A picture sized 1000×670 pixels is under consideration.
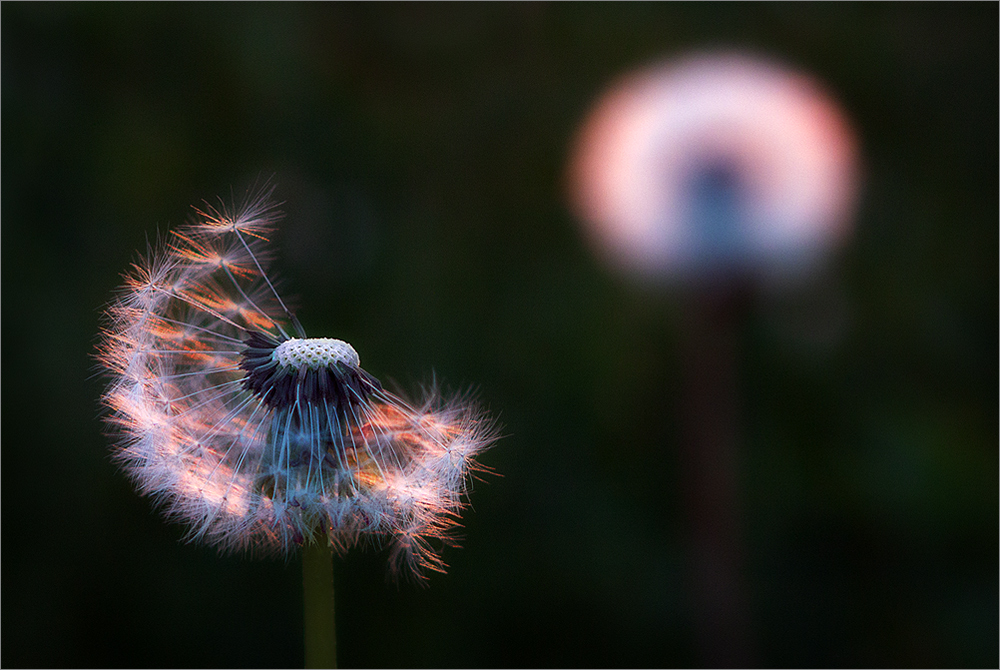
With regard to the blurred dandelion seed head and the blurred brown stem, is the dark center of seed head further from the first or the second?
the blurred dandelion seed head

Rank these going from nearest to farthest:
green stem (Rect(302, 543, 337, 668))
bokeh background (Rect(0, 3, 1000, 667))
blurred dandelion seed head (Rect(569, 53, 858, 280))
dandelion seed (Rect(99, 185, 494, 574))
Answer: green stem (Rect(302, 543, 337, 668))
dandelion seed (Rect(99, 185, 494, 574))
bokeh background (Rect(0, 3, 1000, 667))
blurred dandelion seed head (Rect(569, 53, 858, 280))

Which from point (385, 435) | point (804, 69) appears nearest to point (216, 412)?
point (385, 435)

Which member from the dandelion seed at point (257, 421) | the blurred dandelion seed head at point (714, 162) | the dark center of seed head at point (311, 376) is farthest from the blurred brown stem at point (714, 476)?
the dark center of seed head at point (311, 376)

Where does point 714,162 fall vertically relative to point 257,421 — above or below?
above

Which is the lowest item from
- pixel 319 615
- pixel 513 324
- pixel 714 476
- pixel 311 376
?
pixel 319 615

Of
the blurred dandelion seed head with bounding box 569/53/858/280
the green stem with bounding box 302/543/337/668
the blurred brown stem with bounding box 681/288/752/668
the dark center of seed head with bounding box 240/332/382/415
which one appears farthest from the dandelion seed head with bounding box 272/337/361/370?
the blurred dandelion seed head with bounding box 569/53/858/280

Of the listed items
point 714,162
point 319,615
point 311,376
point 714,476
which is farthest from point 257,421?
point 714,162

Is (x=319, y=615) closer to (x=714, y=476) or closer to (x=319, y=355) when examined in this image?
(x=319, y=355)
